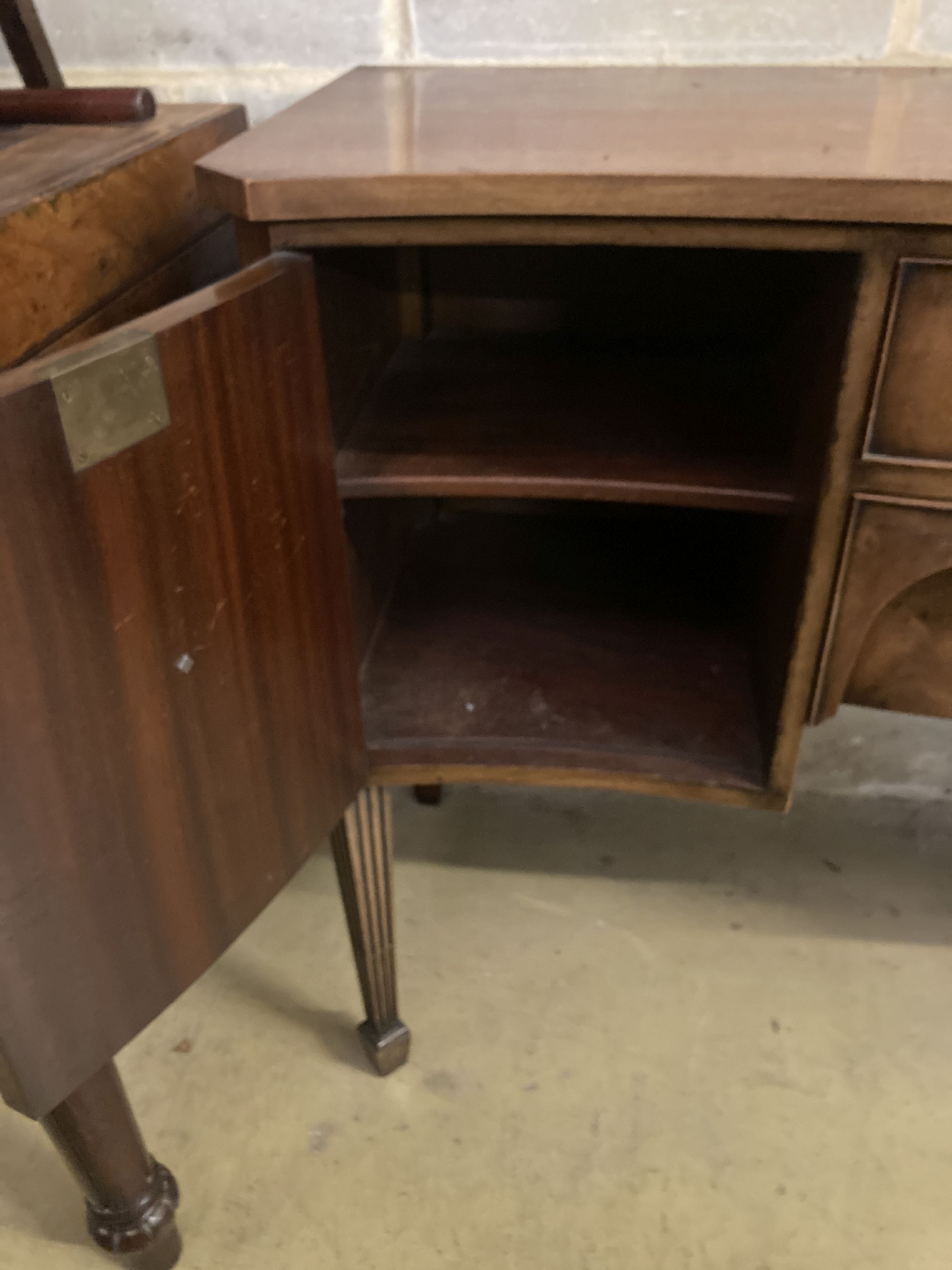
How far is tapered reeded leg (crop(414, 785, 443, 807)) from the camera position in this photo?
131cm

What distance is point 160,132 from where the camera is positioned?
80 cm

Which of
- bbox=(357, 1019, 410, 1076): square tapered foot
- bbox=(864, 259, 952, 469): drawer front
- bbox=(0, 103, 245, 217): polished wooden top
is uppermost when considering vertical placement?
bbox=(0, 103, 245, 217): polished wooden top

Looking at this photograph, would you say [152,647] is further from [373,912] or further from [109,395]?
[373,912]

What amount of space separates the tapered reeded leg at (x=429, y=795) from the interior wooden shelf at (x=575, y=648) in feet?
1.21

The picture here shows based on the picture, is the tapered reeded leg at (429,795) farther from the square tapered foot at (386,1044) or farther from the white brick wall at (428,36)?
the white brick wall at (428,36)

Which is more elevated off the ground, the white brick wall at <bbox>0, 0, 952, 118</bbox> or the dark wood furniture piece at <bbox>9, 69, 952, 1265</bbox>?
the white brick wall at <bbox>0, 0, 952, 118</bbox>

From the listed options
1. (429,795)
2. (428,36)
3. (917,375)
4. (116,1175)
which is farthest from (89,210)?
(429,795)

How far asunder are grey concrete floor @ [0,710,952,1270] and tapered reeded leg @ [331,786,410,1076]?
2.0 inches

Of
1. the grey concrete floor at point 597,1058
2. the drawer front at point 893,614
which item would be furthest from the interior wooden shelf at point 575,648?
the grey concrete floor at point 597,1058

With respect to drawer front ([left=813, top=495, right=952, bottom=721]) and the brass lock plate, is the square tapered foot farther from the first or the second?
the brass lock plate

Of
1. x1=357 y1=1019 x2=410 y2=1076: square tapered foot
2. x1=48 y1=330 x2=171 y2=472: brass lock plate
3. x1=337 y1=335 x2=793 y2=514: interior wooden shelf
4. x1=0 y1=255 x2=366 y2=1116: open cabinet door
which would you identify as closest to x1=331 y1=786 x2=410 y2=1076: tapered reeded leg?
x1=357 y1=1019 x2=410 y2=1076: square tapered foot

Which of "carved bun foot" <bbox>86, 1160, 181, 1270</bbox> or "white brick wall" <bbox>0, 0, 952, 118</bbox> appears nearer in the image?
"carved bun foot" <bbox>86, 1160, 181, 1270</bbox>

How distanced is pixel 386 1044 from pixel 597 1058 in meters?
0.21

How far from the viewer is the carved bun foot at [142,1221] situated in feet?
2.54
